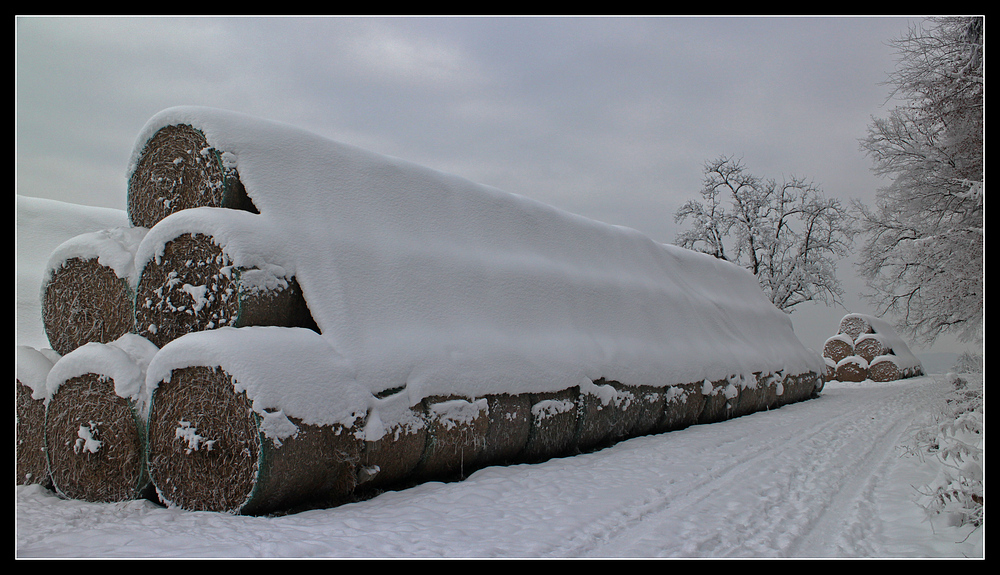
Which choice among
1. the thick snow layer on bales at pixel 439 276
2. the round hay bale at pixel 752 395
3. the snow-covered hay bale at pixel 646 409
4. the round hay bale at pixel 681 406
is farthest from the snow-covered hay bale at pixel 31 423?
the round hay bale at pixel 752 395

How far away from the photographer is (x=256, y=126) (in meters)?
4.92

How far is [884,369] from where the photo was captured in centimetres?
1928

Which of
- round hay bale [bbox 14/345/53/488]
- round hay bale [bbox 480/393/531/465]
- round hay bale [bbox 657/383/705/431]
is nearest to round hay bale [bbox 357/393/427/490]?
round hay bale [bbox 480/393/531/465]

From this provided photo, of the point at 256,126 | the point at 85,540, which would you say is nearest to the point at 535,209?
the point at 256,126

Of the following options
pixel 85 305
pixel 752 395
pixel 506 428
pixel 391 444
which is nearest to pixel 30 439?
pixel 85 305

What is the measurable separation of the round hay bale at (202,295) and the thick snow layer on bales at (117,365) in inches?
5.2

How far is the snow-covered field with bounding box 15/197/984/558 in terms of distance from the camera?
10.2 feet

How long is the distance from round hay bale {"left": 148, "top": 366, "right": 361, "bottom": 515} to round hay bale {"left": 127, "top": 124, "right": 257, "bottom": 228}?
1465 mm

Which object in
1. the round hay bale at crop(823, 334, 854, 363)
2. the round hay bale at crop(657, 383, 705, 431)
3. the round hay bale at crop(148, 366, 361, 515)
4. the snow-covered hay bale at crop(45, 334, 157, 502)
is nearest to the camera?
the round hay bale at crop(148, 366, 361, 515)

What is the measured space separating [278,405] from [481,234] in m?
3.29

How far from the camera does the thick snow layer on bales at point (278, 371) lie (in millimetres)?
3625

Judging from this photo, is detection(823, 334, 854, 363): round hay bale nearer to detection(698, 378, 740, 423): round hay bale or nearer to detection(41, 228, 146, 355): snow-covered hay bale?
detection(698, 378, 740, 423): round hay bale

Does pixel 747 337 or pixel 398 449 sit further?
pixel 747 337

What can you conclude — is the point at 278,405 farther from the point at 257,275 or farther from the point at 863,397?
the point at 863,397
